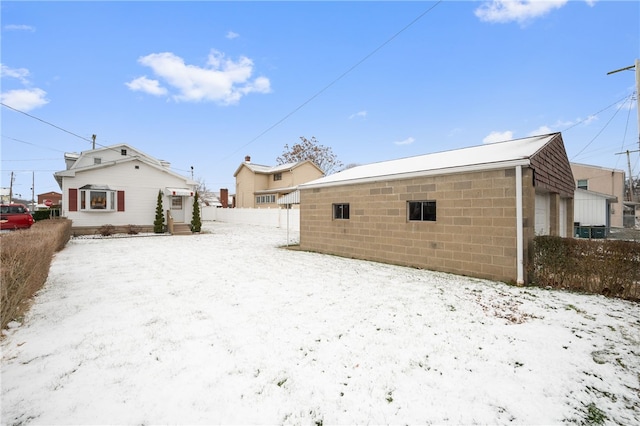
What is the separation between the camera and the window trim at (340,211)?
1081 centimetres

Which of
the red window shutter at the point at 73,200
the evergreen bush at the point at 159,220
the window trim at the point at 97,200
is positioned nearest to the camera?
the red window shutter at the point at 73,200

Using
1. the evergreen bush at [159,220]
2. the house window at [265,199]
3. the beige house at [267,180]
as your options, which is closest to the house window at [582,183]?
the beige house at [267,180]

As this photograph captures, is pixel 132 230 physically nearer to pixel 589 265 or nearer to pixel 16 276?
pixel 16 276

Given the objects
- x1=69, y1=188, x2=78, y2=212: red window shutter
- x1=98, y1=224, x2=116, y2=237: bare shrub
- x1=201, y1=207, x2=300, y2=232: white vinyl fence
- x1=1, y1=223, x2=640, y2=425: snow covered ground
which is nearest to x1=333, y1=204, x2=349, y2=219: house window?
x1=1, y1=223, x2=640, y2=425: snow covered ground

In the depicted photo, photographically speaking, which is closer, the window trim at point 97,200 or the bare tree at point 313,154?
the window trim at point 97,200

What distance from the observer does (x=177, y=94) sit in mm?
19844

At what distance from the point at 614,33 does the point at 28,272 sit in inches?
795

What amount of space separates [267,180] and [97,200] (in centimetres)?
1989

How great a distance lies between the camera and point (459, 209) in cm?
745

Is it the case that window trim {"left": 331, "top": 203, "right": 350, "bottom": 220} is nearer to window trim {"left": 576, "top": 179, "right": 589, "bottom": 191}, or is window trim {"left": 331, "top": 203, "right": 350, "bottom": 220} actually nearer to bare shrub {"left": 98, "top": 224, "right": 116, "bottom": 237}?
bare shrub {"left": 98, "top": 224, "right": 116, "bottom": 237}

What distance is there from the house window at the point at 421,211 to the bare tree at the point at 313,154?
33033 millimetres

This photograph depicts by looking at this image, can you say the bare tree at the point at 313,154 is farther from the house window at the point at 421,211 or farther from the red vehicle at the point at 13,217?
the house window at the point at 421,211

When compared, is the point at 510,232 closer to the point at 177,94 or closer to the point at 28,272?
the point at 28,272

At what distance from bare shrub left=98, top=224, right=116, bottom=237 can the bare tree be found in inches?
1066
